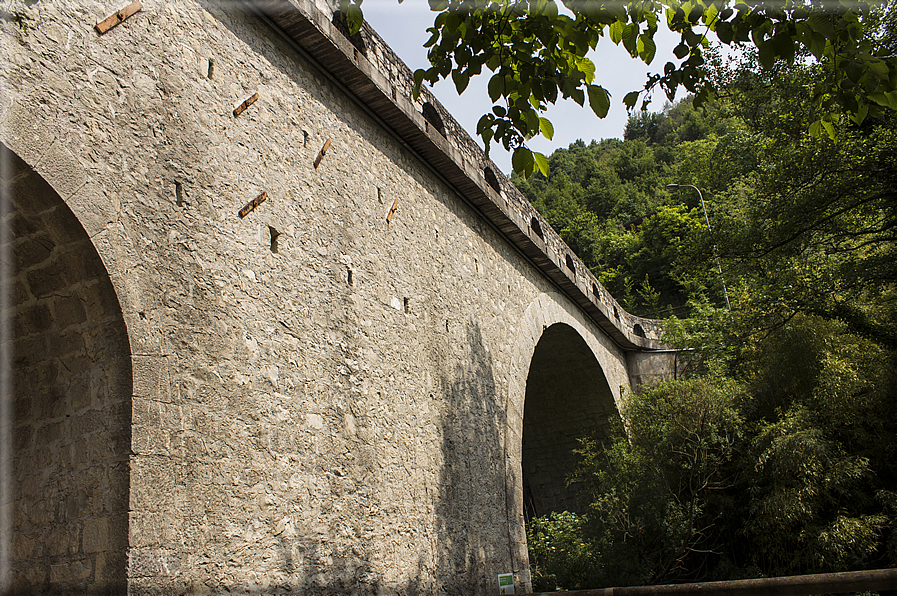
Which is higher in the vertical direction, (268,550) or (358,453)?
(358,453)

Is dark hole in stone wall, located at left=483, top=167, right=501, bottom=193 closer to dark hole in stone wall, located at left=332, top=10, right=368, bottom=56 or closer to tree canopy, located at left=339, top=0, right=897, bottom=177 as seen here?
dark hole in stone wall, located at left=332, top=10, right=368, bottom=56

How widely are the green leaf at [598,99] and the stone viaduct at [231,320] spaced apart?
2.08 meters

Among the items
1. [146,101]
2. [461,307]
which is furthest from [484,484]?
[146,101]

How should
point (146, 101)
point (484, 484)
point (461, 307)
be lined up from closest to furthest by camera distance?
point (146, 101) < point (484, 484) < point (461, 307)

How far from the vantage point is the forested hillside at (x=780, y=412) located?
7648mm

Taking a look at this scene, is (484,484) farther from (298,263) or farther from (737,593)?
(737,593)

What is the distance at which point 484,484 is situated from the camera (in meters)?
6.02

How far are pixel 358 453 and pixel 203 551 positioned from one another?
1432 mm

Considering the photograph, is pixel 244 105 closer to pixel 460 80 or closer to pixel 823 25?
pixel 460 80

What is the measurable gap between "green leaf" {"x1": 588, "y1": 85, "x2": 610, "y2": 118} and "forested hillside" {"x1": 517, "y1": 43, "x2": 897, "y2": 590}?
4230 millimetres

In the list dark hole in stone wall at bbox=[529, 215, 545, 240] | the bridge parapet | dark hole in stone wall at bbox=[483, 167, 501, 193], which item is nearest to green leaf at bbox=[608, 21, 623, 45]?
the bridge parapet

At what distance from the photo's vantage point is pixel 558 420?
11680 mm

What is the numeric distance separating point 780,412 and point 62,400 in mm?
8367

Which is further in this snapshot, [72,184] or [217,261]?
[217,261]
